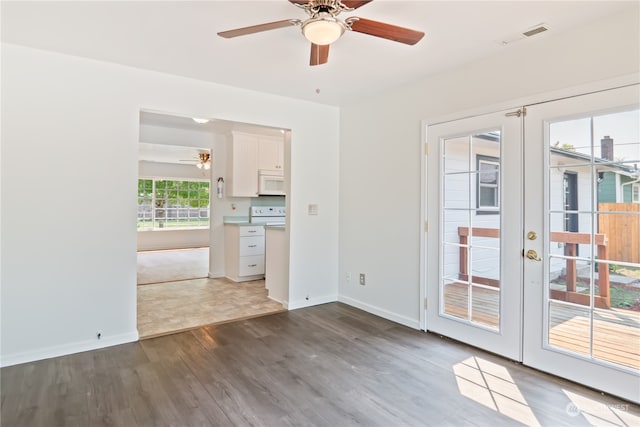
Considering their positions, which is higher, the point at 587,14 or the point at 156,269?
the point at 587,14

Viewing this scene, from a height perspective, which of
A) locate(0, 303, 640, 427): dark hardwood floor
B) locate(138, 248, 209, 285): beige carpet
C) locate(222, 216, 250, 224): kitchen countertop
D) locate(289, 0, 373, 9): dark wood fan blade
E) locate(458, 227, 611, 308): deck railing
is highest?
locate(289, 0, 373, 9): dark wood fan blade

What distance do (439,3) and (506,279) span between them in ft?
6.98

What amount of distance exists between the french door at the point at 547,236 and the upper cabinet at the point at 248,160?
3.42m

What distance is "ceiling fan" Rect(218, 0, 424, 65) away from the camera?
1.84 meters

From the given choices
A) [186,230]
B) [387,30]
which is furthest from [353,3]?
[186,230]

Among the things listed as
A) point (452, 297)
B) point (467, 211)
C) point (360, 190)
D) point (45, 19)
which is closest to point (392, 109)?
point (360, 190)

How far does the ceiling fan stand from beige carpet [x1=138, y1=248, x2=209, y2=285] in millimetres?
4916

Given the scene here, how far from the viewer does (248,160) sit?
586cm

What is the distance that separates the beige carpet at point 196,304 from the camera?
365 centimetres

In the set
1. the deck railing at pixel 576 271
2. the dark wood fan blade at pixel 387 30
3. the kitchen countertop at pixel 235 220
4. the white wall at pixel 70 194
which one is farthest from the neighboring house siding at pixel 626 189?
the kitchen countertop at pixel 235 220

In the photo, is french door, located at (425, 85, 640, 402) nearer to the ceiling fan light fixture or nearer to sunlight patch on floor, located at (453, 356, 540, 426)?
sunlight patch on floor, located at (453, 356, 540, 426)

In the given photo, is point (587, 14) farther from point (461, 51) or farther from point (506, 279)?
point (506, 279)

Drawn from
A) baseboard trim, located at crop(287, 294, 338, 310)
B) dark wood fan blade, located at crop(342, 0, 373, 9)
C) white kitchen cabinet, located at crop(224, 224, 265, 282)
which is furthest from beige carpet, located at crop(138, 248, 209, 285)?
dark wood fan blade, located at crop(342, 0, 373, 9)

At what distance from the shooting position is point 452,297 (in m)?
3.22
